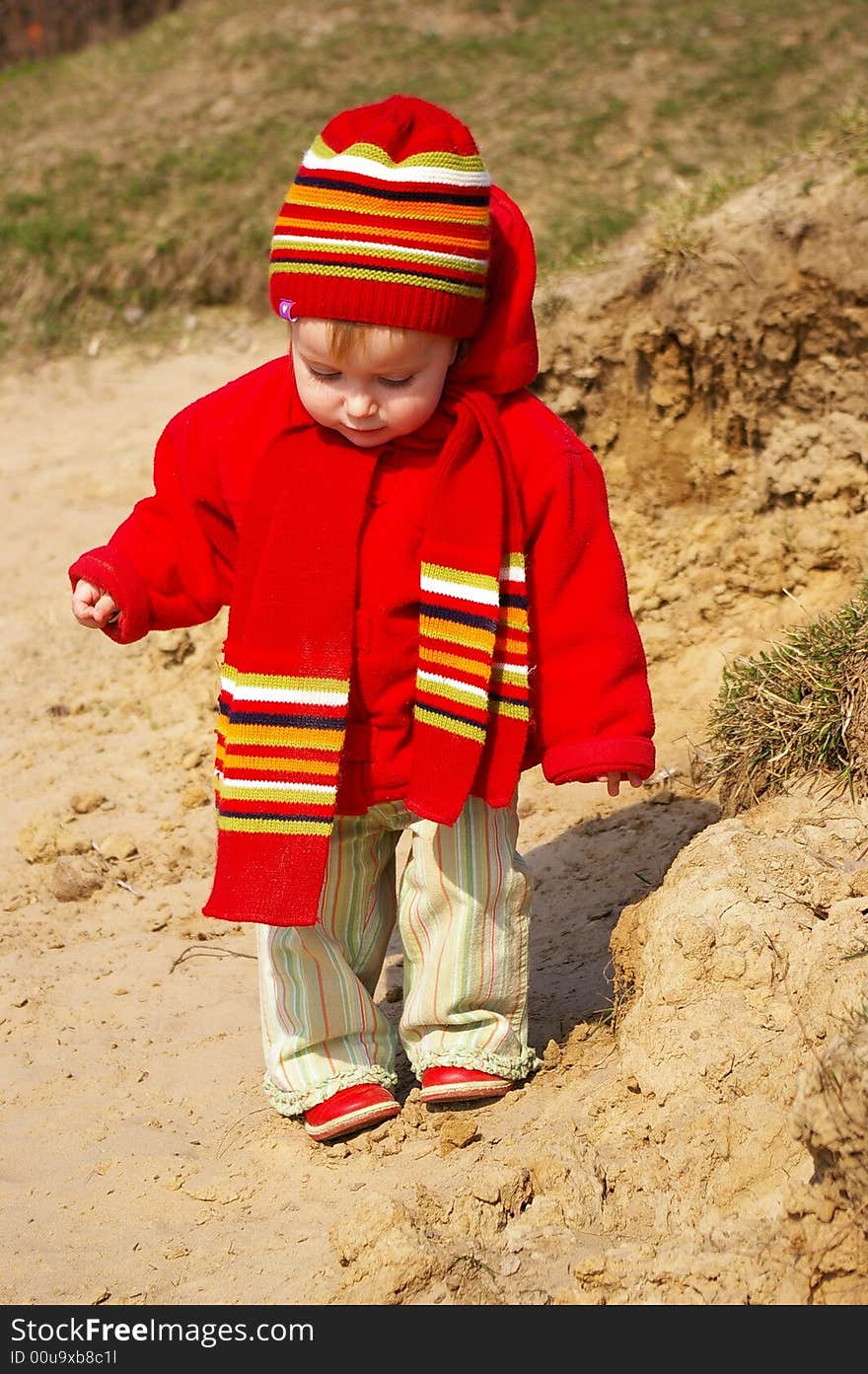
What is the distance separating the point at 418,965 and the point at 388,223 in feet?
4.64

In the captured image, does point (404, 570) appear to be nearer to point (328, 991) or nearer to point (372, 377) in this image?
point (372, 377)

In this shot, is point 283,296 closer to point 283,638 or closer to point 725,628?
point 283,638

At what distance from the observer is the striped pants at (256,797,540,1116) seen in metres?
2.94

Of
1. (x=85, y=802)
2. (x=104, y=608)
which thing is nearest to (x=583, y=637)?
(x=104, y=608)

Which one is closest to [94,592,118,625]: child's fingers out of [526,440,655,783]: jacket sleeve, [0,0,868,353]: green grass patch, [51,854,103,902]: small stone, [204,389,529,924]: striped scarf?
[204,389,529,924]: striped scarf

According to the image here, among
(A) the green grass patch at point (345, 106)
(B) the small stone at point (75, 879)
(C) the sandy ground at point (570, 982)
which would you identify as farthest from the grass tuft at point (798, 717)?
(A) the green grass patch at point (345, 106)

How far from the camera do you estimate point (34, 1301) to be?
256 cm

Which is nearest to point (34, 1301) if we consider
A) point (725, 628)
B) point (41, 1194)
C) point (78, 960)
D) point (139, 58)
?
point (41, 1194)

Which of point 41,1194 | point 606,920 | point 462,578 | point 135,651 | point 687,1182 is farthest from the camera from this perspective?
point 135,651

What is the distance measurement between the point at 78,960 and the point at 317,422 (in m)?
1.73

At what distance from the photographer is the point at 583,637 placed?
9.20 feet

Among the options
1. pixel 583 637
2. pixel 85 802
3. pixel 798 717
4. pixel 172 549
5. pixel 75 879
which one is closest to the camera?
pixel 583 637

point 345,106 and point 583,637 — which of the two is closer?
Result: point 583,637

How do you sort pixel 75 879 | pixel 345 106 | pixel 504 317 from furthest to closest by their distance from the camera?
1. pixel 345 106
2. pixel 75 879
3. pixel 504 317
